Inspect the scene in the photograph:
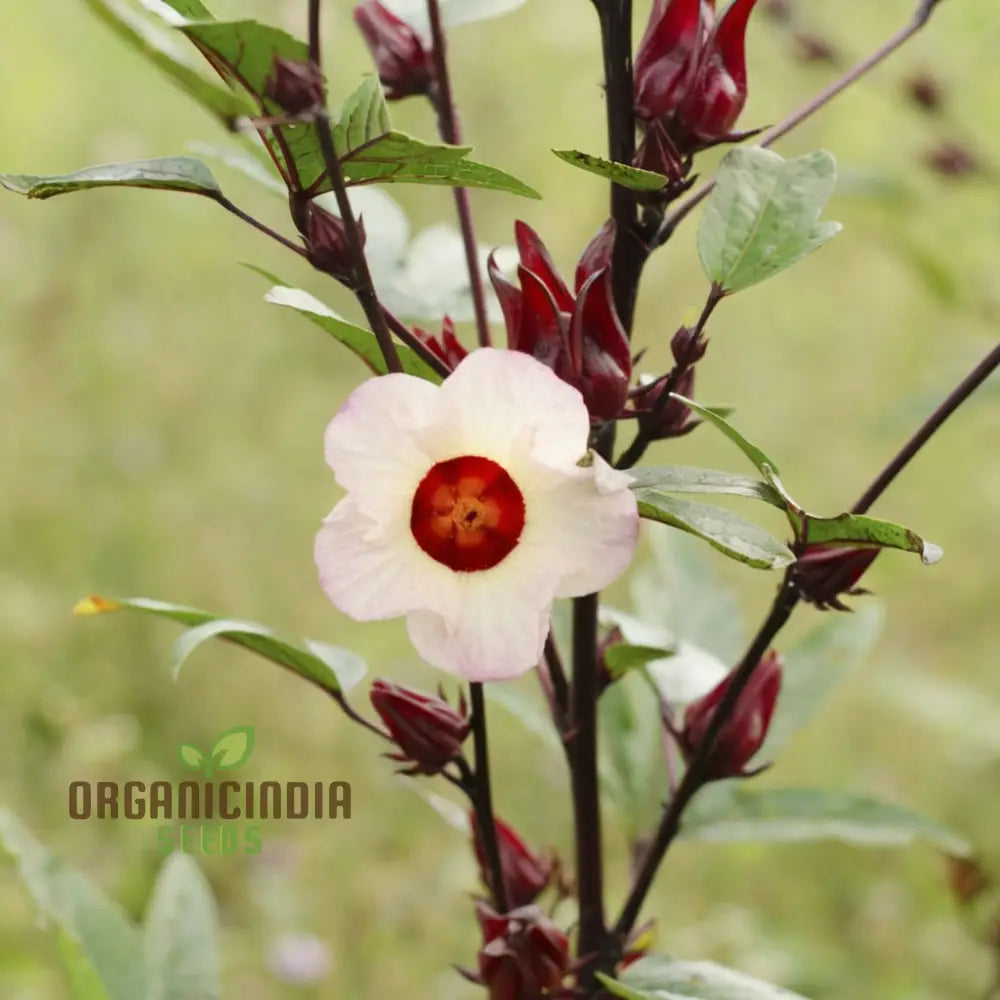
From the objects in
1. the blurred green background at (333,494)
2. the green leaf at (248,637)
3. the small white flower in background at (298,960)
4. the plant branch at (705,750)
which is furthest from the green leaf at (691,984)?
the small white flower in background at (298,960)

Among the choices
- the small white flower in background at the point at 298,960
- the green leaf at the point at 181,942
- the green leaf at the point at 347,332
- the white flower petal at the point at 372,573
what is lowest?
the small white flower in background at the point at 298,960

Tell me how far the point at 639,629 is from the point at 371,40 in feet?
0.71

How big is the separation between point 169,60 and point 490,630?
0.14 m

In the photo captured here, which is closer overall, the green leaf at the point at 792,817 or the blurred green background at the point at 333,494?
the green leaf at the point at 792,817

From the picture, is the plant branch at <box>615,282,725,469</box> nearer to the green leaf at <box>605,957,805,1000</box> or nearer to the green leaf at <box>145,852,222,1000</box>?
the green leaf at <box>605,957,805,1000</box>

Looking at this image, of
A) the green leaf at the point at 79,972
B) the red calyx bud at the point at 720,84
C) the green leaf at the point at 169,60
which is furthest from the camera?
the green leaf at the point at 79,972

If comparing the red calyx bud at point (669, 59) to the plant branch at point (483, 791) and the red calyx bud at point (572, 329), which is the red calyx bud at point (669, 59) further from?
the plant branch at point (483, 791)

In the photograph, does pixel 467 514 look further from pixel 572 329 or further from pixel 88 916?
pixel 88 916

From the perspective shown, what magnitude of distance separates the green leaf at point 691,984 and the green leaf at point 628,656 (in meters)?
0.09

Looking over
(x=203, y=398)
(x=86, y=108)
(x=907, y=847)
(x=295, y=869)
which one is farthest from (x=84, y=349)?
(x=907, y=847)

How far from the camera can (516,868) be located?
401 millimetres

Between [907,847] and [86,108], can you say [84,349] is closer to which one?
[86,108]

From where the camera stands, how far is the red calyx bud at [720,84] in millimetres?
327

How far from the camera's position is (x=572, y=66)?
1958mm
